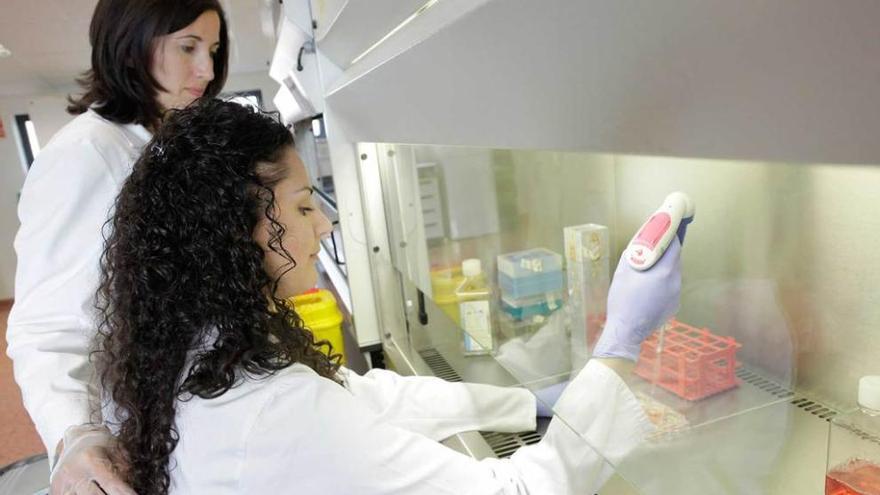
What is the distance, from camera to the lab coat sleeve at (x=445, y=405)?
46.4 inches

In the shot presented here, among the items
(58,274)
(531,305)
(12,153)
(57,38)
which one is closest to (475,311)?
(531,305)

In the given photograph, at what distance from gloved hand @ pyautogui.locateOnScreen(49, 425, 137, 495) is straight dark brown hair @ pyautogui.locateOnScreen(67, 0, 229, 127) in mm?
607

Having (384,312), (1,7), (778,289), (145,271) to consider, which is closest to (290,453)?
(145,271)

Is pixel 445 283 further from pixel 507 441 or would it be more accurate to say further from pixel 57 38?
pixel 57 38

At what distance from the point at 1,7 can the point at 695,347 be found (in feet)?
14.0

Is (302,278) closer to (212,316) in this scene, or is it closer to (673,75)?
(212,316)

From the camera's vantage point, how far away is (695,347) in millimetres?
928

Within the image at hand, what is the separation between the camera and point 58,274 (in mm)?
953

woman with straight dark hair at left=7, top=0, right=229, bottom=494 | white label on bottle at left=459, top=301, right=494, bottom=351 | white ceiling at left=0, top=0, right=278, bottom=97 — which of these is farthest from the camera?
white ceiling at left=0, top=0, right=278, bottom=97

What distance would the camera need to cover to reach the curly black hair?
2.35 ft

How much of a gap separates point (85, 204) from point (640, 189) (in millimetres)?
987

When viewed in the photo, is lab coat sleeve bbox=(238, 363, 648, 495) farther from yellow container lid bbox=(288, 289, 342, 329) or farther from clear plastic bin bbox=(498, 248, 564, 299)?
yellow container lid bbox=(288, 289, 342, 329)

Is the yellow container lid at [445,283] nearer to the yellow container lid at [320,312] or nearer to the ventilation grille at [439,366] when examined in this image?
the ventilation grille at [439,366]

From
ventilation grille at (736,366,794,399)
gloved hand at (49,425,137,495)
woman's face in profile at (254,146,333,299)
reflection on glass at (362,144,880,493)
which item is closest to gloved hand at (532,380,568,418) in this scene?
reflection on glass at (362,144,880,493)
